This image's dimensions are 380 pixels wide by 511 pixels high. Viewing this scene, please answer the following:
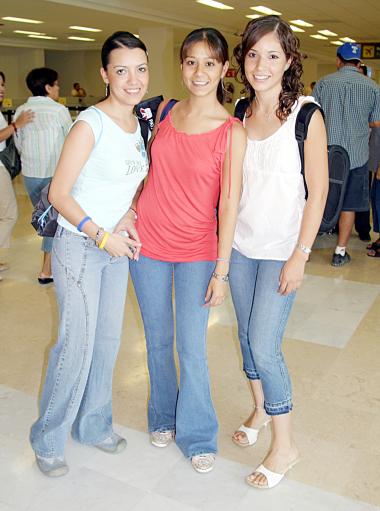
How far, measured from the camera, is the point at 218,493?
6.73 feet

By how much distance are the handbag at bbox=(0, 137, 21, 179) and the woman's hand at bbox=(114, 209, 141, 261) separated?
2719mm

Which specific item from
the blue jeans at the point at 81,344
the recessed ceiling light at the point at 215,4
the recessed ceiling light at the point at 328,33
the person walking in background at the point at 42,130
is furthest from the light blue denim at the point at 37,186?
the recessed ceiling light at the point at 328,33

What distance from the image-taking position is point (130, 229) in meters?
1.97

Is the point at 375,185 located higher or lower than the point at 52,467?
higher

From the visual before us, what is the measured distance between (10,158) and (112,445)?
2802 mm

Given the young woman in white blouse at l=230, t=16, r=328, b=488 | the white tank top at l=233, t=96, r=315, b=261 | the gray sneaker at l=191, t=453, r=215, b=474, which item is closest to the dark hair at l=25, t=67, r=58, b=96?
the young woman in white blouse at l=230, t=16, r=328, b=488

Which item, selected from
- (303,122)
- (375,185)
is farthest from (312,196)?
(375,185)

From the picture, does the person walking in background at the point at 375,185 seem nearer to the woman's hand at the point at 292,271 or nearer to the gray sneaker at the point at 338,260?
the gray sneaker at the point at 338,260

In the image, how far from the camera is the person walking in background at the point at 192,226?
1.86 metres

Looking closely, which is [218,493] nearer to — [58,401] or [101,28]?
[58,401]

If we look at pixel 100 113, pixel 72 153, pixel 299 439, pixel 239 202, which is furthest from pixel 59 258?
pixel 299 439

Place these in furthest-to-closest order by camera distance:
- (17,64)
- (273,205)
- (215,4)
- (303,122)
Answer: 1. (17,64)
2. (215,4)
3. (273,205)
4. (303,122)

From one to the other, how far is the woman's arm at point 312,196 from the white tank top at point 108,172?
56cm

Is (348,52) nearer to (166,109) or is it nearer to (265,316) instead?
(166,109)
